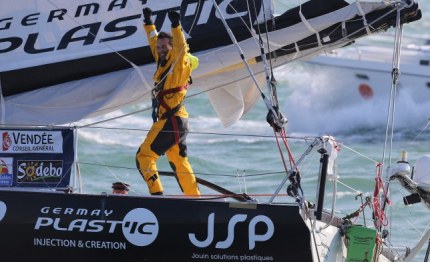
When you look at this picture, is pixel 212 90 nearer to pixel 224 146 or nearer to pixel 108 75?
pixel 108 75

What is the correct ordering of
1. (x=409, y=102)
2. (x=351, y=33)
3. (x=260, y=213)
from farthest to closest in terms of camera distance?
(x=409, y=102) → (x=351, y=33) → (x=260, y=213)

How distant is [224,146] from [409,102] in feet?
12.0

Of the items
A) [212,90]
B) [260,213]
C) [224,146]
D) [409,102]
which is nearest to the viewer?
[260,213]

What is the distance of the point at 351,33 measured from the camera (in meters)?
8.65

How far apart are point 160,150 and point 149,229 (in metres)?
0.64

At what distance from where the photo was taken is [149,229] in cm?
778

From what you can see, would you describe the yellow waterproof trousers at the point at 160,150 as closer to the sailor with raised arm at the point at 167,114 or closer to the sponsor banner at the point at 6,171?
the sailor with raised arm at the point at 167,114

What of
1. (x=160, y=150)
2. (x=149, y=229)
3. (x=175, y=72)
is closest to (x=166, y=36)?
(x=175, y=72)

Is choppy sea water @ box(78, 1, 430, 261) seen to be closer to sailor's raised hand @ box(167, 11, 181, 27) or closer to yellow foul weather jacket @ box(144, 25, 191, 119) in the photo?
yellow foul weather jacket @ box(144, 25, 191, 119)

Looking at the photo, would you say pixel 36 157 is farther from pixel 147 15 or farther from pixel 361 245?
pixel 361 245

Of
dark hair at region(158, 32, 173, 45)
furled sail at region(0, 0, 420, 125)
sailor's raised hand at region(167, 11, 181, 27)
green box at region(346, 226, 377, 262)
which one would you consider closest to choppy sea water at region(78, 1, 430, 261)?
furled sail at region(0, 0, 420, 125)

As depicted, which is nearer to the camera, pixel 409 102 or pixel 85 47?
pixel 85 47

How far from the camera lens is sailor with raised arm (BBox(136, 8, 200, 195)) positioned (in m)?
8.19

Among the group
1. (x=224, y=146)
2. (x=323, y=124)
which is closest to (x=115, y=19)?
(x=224, y=146)
